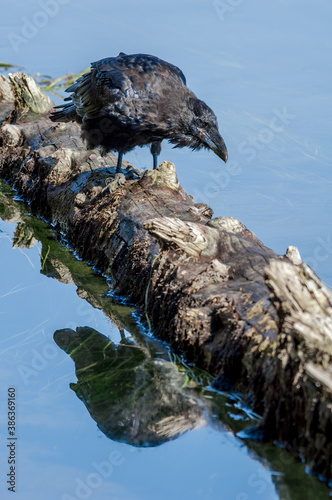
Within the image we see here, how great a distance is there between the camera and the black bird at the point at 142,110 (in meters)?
5.62

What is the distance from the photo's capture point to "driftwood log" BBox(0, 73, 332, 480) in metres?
3.20

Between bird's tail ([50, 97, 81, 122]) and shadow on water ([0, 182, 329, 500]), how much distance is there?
6.17 ft

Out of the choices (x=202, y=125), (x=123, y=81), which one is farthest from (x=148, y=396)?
(x=123, y=81)

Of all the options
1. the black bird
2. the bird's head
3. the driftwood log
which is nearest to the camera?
the driftwood log

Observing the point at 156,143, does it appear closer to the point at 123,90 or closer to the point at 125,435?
the point at 123,90

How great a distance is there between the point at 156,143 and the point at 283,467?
A: 3.42 meters

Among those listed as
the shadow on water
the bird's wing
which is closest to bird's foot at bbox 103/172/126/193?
the bird's wing

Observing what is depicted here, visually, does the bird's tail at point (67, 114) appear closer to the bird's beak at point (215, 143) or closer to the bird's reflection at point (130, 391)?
the bird's beak at point (215, 143)

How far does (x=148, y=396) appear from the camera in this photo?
13.2ft

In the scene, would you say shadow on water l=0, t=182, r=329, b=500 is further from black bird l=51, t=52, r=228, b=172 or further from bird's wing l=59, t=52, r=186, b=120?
bird's wing l=59, t=52, r=186, b=120

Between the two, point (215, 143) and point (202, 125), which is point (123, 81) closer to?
point (202, 125)

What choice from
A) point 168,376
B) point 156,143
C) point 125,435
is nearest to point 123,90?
point 156,143

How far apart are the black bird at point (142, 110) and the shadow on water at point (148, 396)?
135cm

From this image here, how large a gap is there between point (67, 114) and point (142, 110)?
1.05 metres
